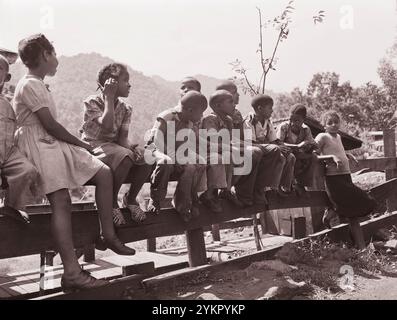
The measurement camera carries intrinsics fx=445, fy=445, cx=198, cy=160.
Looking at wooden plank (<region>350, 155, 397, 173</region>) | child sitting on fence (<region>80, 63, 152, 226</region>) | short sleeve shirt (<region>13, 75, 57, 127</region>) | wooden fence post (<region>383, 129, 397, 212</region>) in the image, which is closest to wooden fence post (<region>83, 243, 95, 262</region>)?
child sitting on fence (<region>80, 63, 152, 226</region>)

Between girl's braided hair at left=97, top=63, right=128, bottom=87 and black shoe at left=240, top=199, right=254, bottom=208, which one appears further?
black shoe at left=240, top=199, right=254, bottom=208

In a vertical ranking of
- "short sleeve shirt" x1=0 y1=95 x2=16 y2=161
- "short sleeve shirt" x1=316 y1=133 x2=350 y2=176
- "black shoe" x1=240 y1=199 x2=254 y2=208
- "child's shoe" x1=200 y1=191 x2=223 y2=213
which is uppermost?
"short sleeve shirt" x1=0 y1=95 x2=16 y2=161

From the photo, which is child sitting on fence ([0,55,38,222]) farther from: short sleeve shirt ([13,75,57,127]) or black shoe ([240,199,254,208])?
black shoe ([240,199,254,208])

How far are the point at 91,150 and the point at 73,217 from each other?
606 mm

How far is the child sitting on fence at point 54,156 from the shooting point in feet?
11.0

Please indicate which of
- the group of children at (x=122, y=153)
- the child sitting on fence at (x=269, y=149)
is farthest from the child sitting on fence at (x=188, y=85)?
the child sitting on fence at (x=269, y=149)

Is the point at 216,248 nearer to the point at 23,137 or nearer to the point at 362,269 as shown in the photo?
the point at 362,269

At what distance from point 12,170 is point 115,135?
1146 millimetres

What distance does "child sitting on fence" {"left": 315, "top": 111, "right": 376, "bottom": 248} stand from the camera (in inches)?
256

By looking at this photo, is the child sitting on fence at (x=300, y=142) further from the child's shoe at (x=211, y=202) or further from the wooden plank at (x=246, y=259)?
the child's shoe at (x=211, y=202)

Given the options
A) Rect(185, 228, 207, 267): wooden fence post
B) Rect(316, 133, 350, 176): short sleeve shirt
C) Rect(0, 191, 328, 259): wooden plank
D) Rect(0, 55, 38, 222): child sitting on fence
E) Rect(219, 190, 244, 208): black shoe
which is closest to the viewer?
Rect(0, 55, 38, 222): child sitting on fence

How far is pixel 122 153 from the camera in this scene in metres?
3.90

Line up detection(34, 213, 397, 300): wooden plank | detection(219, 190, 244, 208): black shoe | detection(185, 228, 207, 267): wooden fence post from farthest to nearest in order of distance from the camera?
detection(219, 190, 244, 208): black shoe < detection(185, 228, 207, 267): wooden fence post < detection(34, 213, 397, 300): wooden plank

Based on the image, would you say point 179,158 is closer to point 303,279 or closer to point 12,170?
point 12,170
